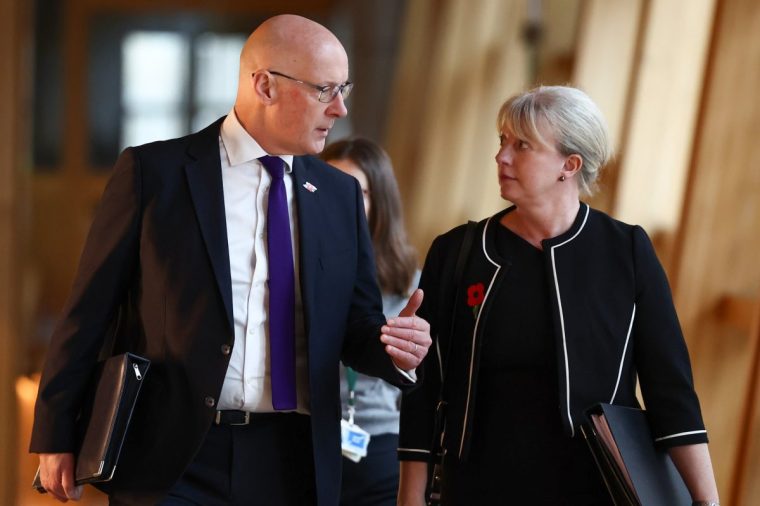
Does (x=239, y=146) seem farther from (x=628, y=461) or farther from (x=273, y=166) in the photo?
(x=628, y=461)

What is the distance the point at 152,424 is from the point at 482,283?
97cm

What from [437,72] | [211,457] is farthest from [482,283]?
[437,72]

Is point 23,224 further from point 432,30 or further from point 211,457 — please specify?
point 432,30

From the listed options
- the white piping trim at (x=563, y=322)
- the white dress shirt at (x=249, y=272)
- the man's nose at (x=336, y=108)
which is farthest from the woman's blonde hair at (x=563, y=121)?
the white dress shirt at (x=249, y=272)

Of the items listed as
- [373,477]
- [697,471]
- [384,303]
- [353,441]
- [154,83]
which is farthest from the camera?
[154,83]

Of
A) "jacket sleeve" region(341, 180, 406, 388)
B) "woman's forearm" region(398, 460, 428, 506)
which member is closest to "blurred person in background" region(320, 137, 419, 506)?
"jacket sleeve" region(341, 180, 406, 388)

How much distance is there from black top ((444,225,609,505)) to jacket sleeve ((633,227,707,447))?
0.22 meters

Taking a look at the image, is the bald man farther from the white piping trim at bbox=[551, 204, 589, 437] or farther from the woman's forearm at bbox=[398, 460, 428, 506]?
the white piping trim at bbox=[551, 204, 589, 437]

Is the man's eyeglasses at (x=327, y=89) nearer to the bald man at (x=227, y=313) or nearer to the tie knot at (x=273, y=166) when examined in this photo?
the bald man at (x=227, y=313)

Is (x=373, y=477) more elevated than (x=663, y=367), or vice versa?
(x=663, y=367)

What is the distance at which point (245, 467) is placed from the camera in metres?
3.36

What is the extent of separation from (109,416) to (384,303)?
1.65 meters

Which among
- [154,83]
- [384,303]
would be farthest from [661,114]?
[154,83]

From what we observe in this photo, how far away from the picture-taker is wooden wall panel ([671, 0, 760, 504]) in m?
5.06
